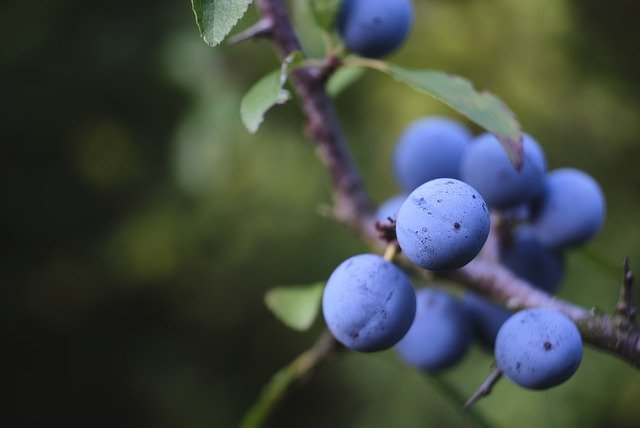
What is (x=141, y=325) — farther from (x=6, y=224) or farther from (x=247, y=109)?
(x=247, y=109)

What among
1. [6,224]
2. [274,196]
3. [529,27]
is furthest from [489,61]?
[6,224]

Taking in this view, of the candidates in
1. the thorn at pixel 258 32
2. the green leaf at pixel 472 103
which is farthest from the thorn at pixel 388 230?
the thorn at pixel 258 32

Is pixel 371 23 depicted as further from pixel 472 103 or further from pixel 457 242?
pixel 457 242

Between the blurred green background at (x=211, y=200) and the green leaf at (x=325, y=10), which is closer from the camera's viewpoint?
the green leaf at (x=325, y=10)

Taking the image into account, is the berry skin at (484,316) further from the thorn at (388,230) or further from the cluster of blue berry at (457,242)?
the thorn at (388,230)

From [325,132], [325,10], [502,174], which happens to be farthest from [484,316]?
[325,10]

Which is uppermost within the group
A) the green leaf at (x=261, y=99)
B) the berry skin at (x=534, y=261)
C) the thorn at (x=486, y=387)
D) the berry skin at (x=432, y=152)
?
the green leaf at (x=261, y=99)

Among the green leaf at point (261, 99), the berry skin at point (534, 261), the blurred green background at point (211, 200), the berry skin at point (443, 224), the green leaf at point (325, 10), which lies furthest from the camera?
the blurred green background at point (211, 200)
